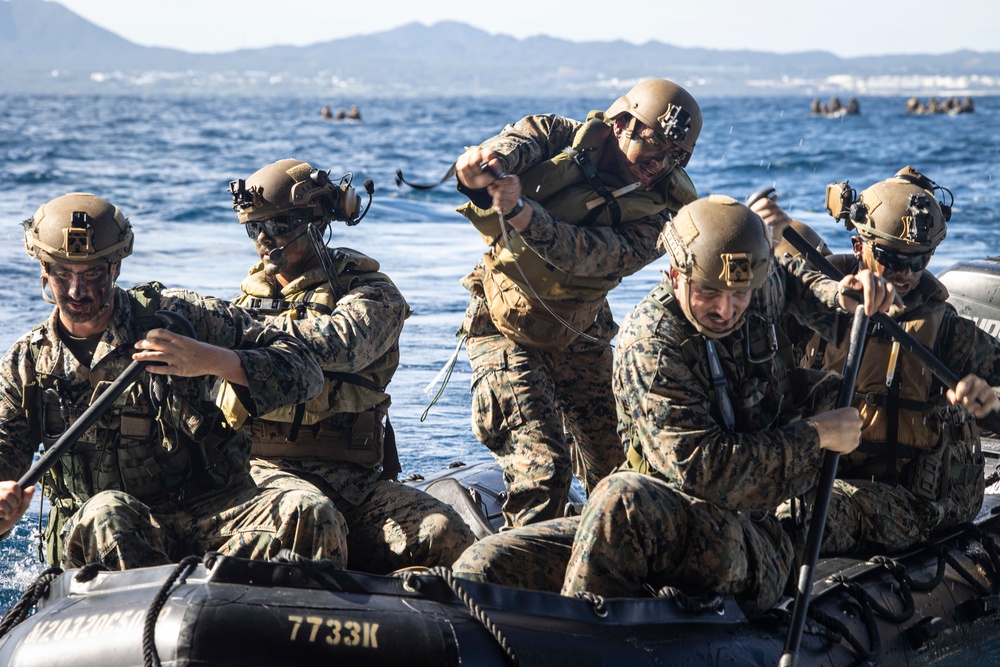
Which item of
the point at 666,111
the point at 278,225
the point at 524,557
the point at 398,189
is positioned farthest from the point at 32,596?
the point at 398,189

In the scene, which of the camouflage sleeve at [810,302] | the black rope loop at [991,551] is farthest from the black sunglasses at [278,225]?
the black rope loop at [991,551]

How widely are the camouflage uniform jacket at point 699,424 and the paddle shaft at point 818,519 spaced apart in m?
0.22

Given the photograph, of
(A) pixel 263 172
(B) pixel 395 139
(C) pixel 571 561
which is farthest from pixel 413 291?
(B) pixel 395 139

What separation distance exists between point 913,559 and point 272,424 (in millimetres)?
2659

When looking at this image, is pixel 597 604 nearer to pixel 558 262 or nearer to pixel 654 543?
pixel 654 543

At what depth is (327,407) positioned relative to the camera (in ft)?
16.4

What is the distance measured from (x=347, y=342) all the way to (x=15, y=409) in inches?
45.3

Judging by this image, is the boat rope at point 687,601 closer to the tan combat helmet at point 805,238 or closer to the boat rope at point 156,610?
the boat rope at point 156,610

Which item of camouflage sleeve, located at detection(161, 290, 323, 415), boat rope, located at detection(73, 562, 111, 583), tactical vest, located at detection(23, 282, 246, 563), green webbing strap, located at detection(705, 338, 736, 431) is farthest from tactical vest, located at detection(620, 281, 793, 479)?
boat rope, located at detection(73, 562, 111, 583)

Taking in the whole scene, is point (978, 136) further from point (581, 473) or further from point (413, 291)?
point (581, 473)

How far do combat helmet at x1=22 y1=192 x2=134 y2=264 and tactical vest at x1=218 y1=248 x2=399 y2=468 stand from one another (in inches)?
33.3

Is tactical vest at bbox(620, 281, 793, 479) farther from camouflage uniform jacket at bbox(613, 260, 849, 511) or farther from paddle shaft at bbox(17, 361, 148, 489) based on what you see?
paddle shaft at bbox(17, 361, 148, 489)

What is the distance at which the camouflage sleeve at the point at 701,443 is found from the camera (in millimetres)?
4117

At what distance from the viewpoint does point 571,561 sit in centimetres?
432
